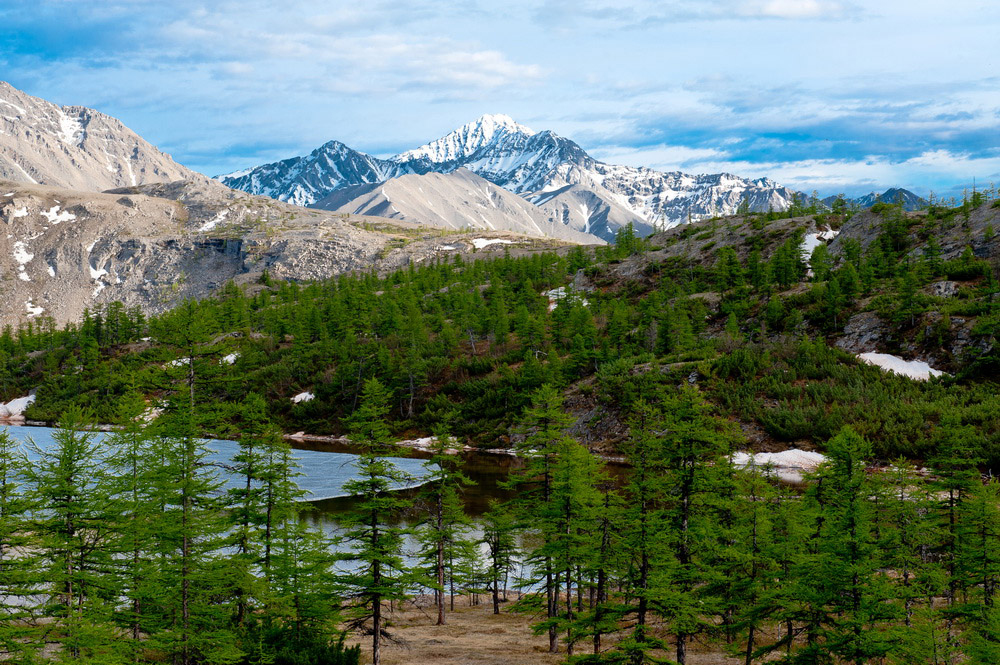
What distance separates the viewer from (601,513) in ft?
77.7

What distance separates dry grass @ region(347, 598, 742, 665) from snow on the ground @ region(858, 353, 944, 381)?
5243 cm

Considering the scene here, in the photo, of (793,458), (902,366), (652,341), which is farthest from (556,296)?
(793,458)

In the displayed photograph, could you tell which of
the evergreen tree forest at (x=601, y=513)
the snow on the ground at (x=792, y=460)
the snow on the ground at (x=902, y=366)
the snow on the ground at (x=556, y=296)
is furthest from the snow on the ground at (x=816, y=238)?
the snow on the ground at (x=792, y=460)

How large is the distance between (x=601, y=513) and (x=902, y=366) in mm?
60085

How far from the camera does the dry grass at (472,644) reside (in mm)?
26281

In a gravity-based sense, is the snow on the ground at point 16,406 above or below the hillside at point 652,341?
below

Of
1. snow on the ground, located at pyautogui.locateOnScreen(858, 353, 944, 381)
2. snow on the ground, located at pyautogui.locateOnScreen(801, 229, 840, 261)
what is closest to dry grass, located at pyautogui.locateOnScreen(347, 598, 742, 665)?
snow on the ground, located at pyautogui.locateOnScreen(858, 353, 944, 381)

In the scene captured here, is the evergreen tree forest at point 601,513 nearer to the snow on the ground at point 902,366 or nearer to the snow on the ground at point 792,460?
the snow on the ground at point 902,366

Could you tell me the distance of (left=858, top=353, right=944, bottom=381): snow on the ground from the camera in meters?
67.6

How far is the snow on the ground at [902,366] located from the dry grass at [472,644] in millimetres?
52427

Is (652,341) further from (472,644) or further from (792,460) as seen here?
(472,644)

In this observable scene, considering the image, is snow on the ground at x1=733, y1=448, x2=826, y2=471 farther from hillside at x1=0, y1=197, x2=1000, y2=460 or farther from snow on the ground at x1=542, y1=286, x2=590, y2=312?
snow on the ground at x1=542, y1=286, x2=590, y2=312

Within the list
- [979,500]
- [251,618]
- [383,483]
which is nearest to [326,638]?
[251,618]

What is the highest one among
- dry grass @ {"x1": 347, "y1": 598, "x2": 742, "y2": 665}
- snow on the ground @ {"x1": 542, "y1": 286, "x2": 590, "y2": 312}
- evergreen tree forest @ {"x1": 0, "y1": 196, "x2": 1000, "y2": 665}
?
snow on the ground @ {"x1": 542, "y1": 286, "x2": 590, "y2": 312}
